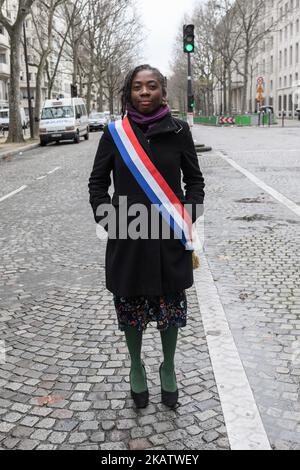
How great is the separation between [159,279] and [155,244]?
18cm

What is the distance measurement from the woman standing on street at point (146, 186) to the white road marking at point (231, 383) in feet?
1.96

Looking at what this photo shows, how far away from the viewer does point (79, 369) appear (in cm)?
349

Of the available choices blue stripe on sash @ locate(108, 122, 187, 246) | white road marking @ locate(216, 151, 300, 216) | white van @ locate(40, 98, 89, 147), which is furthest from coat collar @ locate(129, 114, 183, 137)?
white van @ locate(40, 98, 89, 147)

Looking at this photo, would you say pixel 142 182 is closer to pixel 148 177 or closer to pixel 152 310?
pixel 148 177

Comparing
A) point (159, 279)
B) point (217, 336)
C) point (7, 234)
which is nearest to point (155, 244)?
point (159, 279)

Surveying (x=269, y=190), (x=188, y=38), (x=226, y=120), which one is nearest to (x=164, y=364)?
(x=269, y=190)

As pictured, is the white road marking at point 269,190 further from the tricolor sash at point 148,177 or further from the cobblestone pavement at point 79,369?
the tricolor sash at point 148,177

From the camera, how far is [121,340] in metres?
3.93

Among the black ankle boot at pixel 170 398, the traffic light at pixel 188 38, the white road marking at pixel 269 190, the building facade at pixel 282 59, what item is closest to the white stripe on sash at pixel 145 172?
the black ankle boot at pixel 170 398

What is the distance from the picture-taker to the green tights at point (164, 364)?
300cm

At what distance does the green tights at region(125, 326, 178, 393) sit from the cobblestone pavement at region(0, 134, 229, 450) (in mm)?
122

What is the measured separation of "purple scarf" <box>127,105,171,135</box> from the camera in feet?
8.86

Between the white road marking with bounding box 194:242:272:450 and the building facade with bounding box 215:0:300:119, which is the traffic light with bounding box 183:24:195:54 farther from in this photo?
the building facade with bounding box 215:0:300:119

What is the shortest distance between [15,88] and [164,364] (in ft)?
85.8
